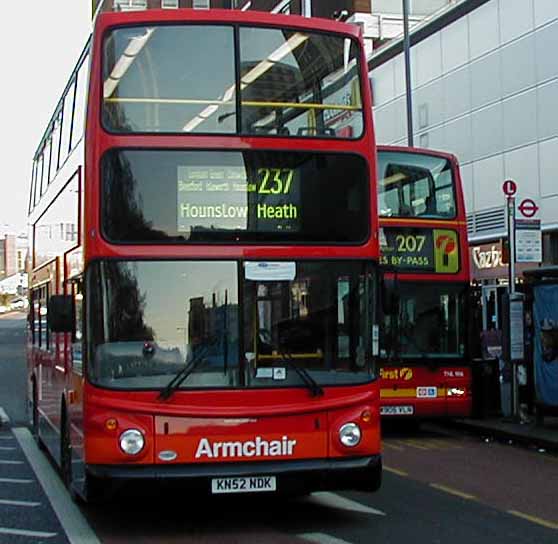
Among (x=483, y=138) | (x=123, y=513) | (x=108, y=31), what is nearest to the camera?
(x=108, y=31)

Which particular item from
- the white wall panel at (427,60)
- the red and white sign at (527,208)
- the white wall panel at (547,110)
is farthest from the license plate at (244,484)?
the white wall panel at (427,60)

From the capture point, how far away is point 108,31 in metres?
8.62

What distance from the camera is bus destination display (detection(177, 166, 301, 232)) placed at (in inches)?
331

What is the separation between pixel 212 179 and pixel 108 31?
1494 millimetres

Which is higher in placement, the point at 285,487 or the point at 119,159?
the point at 119,159

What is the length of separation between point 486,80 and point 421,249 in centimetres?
1341

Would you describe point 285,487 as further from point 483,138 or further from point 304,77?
point 483,138

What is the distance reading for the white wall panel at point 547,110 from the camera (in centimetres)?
2508

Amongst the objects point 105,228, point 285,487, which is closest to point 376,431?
point 285,487

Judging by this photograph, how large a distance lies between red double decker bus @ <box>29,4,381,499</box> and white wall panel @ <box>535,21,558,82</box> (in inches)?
685

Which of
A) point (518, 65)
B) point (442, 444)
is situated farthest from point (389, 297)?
point (518, 65)

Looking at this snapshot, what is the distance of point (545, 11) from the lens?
83.7 ft

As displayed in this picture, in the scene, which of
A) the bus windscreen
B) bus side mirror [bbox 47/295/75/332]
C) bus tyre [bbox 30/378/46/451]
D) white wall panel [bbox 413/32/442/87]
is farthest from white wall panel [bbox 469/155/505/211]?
bus side mirror [bbox 47/295/75/332]

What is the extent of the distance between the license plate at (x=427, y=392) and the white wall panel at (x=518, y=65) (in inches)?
492
